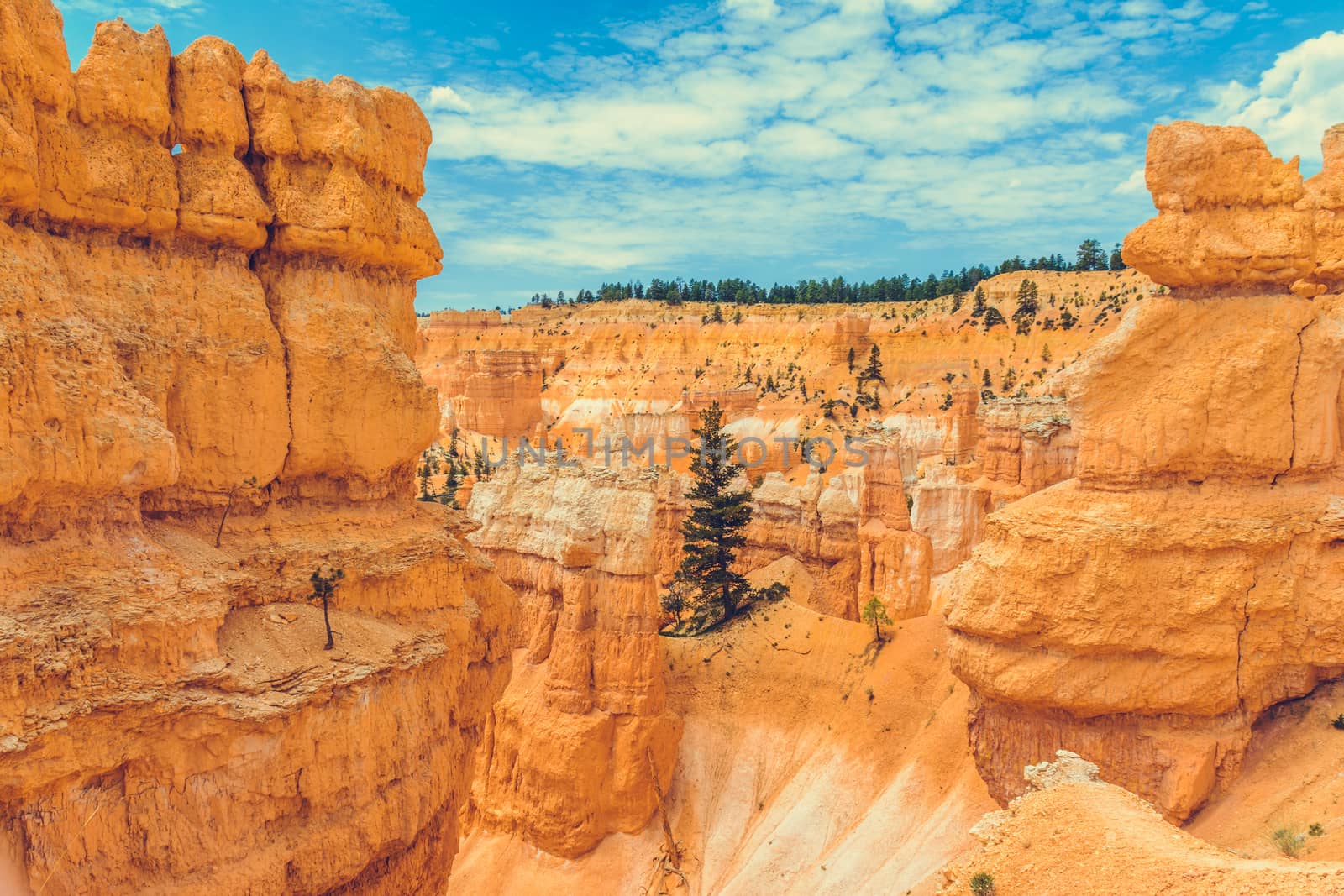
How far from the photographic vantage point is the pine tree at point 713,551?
3234 cm

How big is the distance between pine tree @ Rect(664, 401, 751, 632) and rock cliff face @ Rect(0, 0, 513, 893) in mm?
16820

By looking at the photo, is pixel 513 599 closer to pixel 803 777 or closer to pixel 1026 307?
pixel 803 777

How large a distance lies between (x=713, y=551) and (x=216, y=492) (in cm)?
2174

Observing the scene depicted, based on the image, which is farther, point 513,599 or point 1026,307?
point 1026,307

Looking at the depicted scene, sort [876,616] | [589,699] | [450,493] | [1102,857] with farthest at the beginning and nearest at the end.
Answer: [450,493], [876,616], [589,699], [1102,857]

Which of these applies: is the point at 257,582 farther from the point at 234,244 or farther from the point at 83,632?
the point at 234,244

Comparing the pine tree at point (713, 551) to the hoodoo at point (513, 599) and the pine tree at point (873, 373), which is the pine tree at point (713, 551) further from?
the pine tree at point (873, 373)

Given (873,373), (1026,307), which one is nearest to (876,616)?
(873,373)

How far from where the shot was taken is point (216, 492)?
12.4m

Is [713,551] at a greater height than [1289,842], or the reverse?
[713,551]

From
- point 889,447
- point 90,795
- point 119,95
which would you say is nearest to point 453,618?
point 90,795

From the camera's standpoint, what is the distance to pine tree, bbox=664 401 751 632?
106 ft

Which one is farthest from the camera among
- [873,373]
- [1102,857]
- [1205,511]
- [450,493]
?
[873,373]

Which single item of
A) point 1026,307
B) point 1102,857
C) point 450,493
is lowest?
point 450,493
